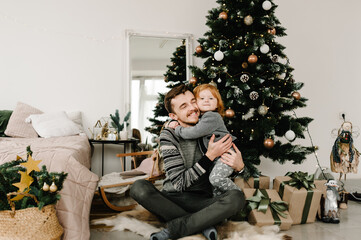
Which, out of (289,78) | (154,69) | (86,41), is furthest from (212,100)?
(86,41)

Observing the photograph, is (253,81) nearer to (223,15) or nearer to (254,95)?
(254,95)

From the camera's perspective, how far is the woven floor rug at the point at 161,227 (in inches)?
71.2

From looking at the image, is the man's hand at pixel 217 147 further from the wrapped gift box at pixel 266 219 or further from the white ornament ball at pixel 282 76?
the white ornament ball at pixel 282 76

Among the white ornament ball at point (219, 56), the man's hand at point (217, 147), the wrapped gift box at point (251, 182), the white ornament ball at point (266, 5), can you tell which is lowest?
the wrapped gift box at point (251, 182)

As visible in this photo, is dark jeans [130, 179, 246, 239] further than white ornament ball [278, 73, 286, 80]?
No

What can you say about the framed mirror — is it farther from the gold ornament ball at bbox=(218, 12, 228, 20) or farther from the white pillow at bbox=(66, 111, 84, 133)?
the gold ornament ball at bbox=(218, 12, 228, 20)

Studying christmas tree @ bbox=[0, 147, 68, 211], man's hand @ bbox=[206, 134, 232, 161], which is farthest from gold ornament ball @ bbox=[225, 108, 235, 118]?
christmas tree @ bbox=[0, 147, 68, 211]

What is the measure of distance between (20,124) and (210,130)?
7.69 feet

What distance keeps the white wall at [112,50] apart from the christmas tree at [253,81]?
1.24 metres

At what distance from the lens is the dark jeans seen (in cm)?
168

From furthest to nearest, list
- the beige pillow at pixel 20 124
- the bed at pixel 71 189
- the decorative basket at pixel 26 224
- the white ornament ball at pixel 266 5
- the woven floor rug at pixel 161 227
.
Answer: the beige pillow at pixel 20 124 → the white ornament ball at pixel 266 5 → the woven floor rug at pixel 161 227 → the bed at pixel 71 189 → the decorative basket at pixel 26 224

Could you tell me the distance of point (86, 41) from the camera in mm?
3730

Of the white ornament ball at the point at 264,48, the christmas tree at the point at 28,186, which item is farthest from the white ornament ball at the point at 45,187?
the white ornament ball at the point at 264,48

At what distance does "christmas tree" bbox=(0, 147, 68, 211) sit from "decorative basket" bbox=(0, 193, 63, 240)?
0.11 ft
